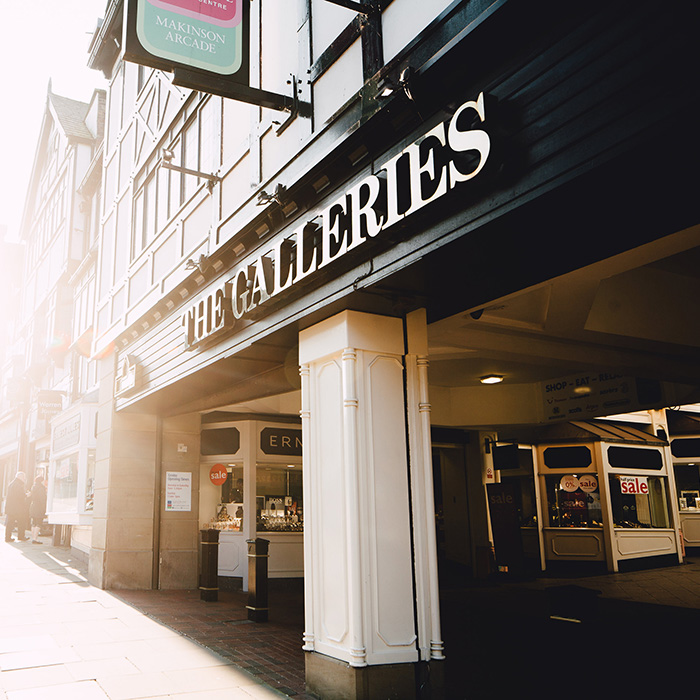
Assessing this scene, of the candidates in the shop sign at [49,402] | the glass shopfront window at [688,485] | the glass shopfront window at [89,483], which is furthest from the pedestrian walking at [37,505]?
the glass shopfront window at [688,485]

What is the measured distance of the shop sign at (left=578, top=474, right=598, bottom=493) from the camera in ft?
49.5

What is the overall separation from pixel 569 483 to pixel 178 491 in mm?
8872

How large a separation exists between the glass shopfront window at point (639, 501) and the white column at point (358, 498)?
11.3m

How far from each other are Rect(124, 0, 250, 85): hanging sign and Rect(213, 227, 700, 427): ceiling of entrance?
3302 millimetres

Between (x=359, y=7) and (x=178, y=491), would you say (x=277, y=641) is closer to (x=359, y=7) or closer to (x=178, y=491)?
(x=178, y=491)

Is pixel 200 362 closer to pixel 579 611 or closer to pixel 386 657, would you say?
pixel 386 657

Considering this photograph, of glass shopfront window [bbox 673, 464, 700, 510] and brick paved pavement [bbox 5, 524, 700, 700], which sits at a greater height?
glass shopfront window [bbox 673, 464, 700, 510]

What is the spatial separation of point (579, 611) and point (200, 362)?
5.85m

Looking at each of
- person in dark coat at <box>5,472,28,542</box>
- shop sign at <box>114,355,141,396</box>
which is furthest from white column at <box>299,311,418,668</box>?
person in dark coat at <box>5,472,28,542</box>

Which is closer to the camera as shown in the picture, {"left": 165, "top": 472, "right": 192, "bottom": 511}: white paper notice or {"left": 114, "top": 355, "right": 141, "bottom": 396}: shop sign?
{"left": 114, "top": 355, "right": 141, "bottom": 396}: shop sign

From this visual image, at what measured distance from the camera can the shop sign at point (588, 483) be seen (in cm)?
1508

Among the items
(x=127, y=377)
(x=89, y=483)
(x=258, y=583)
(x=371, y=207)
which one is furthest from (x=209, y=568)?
(x=371, y=207)

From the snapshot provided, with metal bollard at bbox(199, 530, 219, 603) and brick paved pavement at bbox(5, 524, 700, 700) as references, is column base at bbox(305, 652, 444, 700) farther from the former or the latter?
metal bollard at bbox(199, 530, 219, 603)

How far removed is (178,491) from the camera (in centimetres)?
Result: 1222
